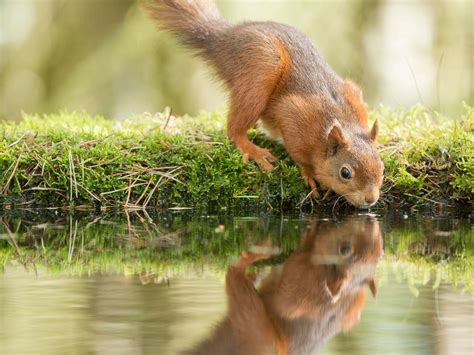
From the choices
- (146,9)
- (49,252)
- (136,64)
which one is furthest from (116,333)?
(136,64)

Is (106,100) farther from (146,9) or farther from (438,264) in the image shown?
(438,264)

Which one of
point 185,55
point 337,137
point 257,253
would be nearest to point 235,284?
point 257,253

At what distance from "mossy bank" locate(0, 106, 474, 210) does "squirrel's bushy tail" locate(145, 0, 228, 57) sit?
86cm

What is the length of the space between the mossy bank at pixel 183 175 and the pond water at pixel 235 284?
295 millimetres

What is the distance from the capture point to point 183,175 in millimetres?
5648

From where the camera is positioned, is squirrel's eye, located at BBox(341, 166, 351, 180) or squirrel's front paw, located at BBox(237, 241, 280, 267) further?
squirrel's eye, located at BBox(341, 166, 351, 180)

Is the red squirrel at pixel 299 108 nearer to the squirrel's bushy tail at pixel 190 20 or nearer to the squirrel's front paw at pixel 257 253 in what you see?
the squirrel's bushy tail at pixel 190 20

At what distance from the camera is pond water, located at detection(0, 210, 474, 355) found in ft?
8.40

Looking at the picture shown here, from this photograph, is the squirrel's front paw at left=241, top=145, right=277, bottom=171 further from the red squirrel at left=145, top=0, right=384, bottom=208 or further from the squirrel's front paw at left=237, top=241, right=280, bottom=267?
the squirrel's front paw at left=237, top=241, right=280, bottom=267

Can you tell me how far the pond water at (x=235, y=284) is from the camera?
2561 millimetres

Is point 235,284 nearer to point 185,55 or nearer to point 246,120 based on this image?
point 246,120

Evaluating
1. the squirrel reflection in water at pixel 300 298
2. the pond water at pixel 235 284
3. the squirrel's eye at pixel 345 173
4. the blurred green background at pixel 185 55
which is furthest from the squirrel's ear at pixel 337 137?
the blurred green background at pixel 185 55

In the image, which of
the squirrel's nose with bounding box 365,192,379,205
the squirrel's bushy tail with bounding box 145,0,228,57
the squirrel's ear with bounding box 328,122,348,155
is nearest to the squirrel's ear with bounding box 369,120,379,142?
the squirrel's ear with bounding box 328,122,348,155

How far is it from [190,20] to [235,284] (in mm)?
3382
